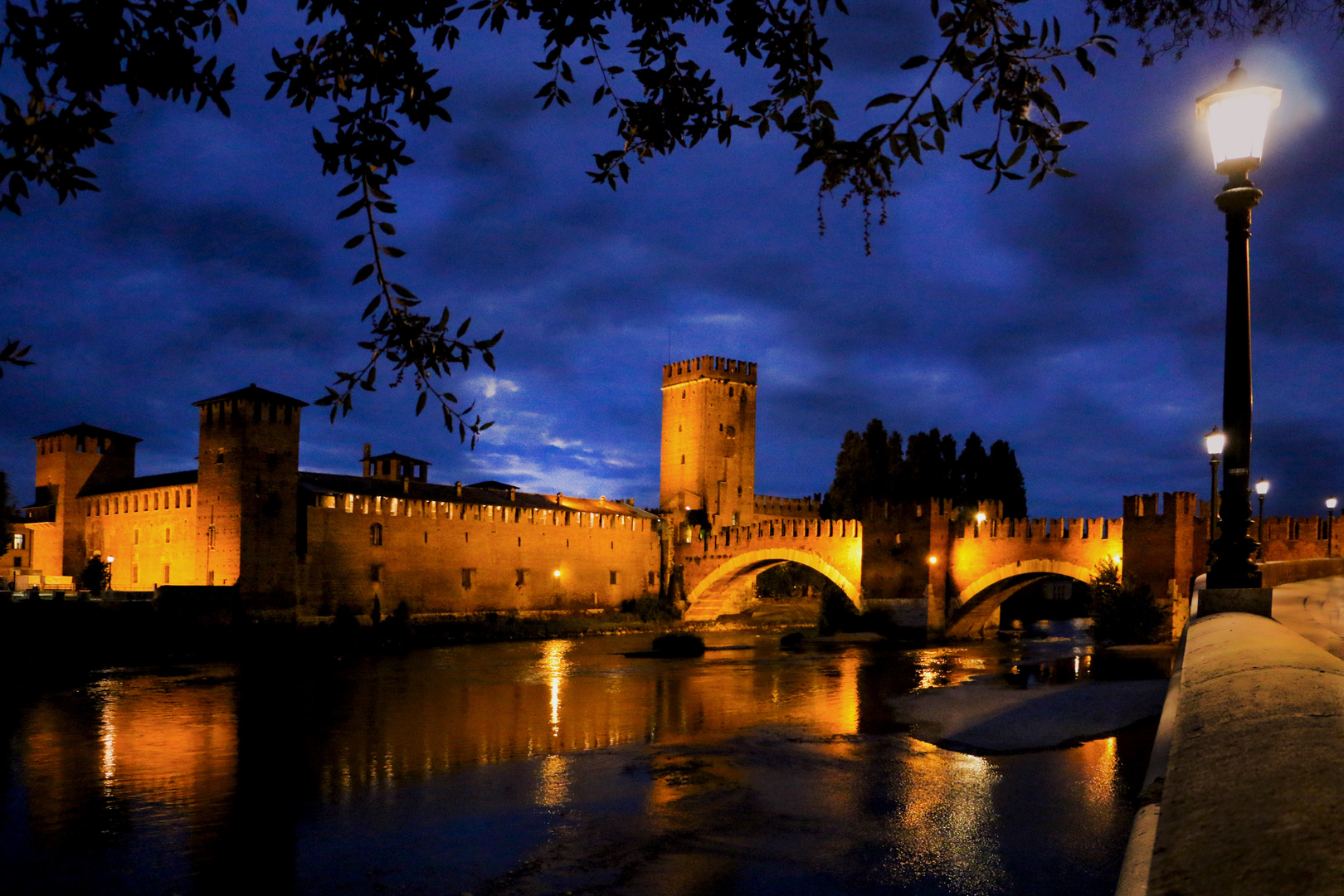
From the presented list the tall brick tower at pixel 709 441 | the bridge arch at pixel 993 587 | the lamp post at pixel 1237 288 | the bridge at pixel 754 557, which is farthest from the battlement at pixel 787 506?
the lamp post at pixel 1237 288

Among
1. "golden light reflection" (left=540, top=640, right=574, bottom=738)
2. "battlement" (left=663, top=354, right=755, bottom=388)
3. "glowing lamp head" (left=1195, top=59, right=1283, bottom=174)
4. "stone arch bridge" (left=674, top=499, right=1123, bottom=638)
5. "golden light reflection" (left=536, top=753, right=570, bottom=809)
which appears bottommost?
"golden light reflection" (left=540, top=640, right=574, bottom=738)

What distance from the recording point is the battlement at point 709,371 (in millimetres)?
50719

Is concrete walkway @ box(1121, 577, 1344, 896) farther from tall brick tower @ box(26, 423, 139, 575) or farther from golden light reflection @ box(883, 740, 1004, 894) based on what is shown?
tall brick tower @ box(26, 423, 139, 575)

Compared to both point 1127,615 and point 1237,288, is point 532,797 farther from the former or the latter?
point 1127,615

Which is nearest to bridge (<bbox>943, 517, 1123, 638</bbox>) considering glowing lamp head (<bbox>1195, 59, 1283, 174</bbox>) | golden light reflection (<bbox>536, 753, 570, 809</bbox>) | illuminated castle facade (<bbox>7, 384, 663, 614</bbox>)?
illuminated castle facade (<bbox>7, 384, 663, 614</bbox>)

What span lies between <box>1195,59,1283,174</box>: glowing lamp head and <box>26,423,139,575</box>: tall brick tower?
128 ft

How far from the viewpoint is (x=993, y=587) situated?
30.7 metres

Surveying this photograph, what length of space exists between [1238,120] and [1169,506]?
2288 cm

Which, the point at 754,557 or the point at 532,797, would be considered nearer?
the point at 532,797

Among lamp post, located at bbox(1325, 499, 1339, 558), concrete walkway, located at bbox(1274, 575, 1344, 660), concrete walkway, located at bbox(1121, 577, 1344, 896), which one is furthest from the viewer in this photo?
lamp post, located at bbox(1325, 499, 1339, 558)

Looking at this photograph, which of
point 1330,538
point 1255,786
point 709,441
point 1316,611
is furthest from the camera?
point 709,441

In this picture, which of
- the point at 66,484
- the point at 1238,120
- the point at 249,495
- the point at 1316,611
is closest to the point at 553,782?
the point at 1316,611

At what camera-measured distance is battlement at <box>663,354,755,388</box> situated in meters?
50.7

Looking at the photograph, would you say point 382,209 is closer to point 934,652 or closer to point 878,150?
point 878,150
